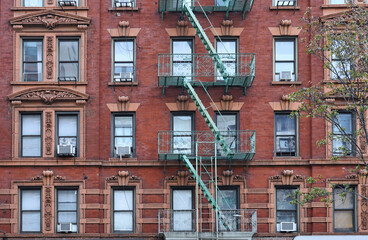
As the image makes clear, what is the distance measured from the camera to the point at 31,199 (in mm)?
27938

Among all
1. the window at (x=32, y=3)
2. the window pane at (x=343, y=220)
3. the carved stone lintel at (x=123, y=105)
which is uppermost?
the window at (x=32, y=3)

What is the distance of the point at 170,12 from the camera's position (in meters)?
29.0

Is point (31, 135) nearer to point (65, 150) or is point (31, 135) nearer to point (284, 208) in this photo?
point (65, 150)

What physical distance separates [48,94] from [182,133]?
5652mm

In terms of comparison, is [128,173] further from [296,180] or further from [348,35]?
[348,35]

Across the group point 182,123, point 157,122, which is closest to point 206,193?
point 182,123

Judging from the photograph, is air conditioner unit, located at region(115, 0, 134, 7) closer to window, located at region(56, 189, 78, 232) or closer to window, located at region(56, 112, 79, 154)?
window, located at region(56, 112, 79, 154)

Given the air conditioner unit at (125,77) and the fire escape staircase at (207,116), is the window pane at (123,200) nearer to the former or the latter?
the fire escape staircase at (207,116)

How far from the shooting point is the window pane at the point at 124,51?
94.8 ft

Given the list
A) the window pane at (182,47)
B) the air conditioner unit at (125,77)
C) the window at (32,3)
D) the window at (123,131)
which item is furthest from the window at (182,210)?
the window at (32,3)

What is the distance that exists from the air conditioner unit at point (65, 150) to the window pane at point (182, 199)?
4.45 metres

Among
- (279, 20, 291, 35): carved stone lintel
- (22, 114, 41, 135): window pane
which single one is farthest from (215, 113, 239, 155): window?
(22, 114, 41, 135): window pane

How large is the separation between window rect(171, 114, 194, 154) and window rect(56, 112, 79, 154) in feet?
13.0

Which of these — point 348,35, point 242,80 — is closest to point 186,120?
point 242,80
